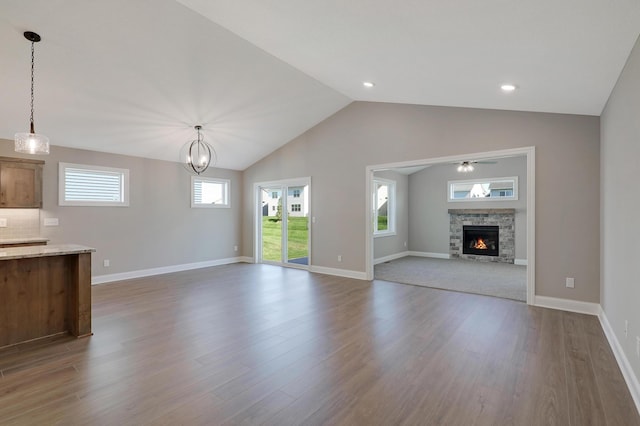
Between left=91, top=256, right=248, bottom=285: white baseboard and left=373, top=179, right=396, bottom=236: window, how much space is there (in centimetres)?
358

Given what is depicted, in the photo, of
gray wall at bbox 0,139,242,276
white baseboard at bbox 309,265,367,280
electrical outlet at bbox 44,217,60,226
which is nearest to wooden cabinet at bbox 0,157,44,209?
gray wall at bbox 0,139,242,276

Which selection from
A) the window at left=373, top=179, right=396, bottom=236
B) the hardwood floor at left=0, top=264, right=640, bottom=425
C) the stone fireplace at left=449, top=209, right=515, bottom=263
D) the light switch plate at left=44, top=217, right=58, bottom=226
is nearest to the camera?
the hardwood floor at left=0, top=264, right=640, bottom=425

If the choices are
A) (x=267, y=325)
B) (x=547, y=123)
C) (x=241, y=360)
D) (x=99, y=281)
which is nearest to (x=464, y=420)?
(x=241, y=360)

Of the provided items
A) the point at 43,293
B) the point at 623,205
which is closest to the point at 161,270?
the point at 43,293

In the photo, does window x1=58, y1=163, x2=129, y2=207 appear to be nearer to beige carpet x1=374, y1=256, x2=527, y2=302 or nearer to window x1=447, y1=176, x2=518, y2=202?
beige carpet x1=374, y1=256, x2=527, y2=302

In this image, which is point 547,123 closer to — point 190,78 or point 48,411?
point 190,78

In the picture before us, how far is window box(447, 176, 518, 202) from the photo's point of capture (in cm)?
793

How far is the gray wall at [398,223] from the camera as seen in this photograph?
8227 mm

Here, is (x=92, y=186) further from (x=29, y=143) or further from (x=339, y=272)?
(x=339, y=272)

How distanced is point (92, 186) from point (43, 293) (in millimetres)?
3158

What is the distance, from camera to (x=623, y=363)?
8.21ft

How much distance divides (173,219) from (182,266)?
3.63ft

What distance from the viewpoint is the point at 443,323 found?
3.61 m

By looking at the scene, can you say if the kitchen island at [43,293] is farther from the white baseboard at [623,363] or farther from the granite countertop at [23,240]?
the white baseboard at [623,363]
